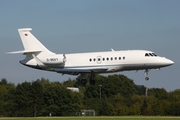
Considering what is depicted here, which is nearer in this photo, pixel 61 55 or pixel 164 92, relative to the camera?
pixel 61 55

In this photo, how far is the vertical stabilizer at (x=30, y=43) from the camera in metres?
66.9

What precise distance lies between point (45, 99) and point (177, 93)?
2467 centimetres

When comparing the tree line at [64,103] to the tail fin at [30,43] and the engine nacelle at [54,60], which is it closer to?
the tail fin at [30,43]

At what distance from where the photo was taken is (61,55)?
2557 inches

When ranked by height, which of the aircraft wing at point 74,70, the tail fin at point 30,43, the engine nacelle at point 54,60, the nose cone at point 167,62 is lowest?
the aircraft wing at point 74,70

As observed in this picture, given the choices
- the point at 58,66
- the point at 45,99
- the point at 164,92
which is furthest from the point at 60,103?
the point at 58,66

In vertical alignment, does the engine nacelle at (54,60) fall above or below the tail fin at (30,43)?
below

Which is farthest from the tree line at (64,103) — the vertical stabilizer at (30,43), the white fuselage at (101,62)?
the white fuselage at (101,62)

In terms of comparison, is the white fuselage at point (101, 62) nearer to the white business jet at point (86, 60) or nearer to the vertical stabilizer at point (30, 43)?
the white business jet at point (86, 60)

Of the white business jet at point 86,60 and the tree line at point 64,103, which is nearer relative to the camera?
the white business jet at point 86,60

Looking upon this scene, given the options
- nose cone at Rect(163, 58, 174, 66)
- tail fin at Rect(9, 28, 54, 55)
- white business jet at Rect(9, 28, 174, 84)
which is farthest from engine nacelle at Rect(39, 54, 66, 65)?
nose cone at Rect(163, 58, 174, 66)

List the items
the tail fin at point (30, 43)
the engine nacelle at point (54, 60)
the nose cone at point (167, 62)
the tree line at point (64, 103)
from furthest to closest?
the tree line at point (64, 103), the tail fin at point (30, 43), the engine nacelle at point (54, 60), the nose cone at point (167, 62)

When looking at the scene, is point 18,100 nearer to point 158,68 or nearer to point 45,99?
point 45,99

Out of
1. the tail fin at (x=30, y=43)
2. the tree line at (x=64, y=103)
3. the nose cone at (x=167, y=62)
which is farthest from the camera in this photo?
the tree line at (x=64, y=103)
